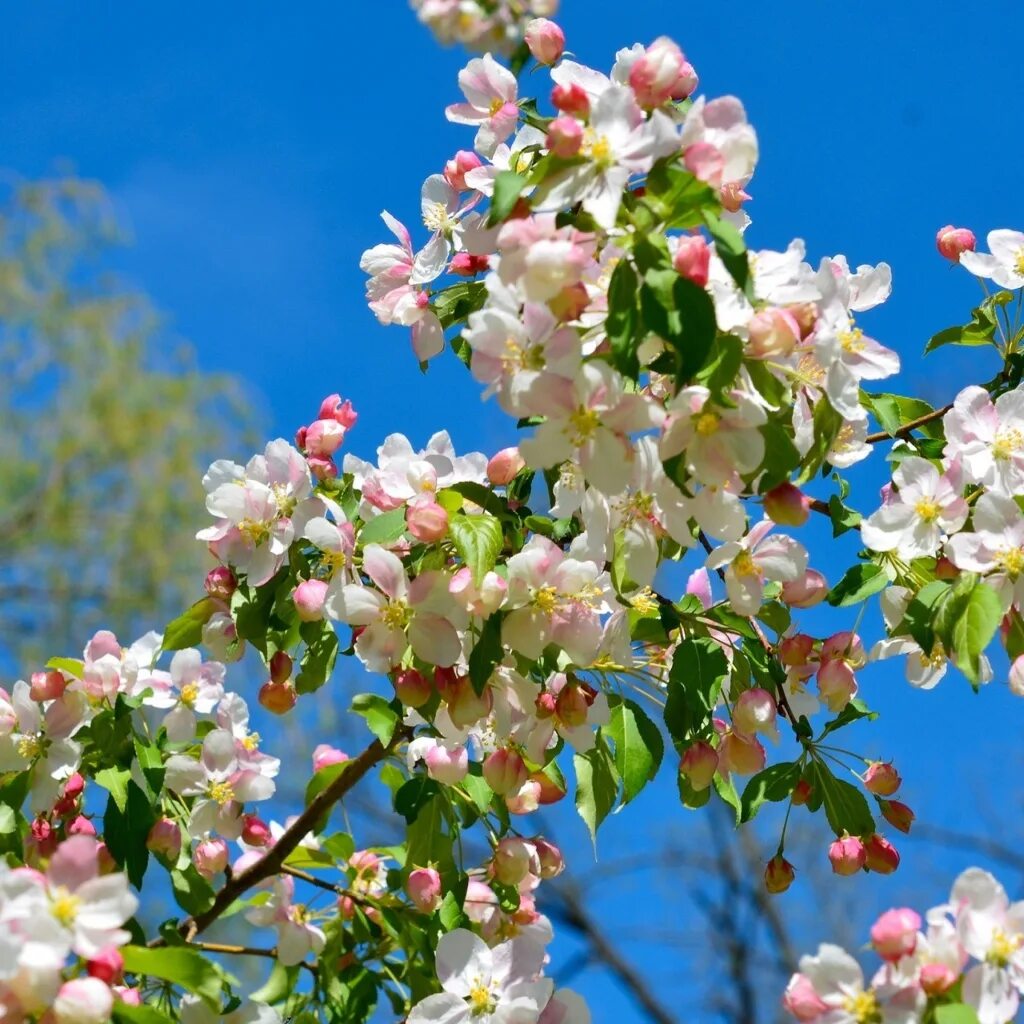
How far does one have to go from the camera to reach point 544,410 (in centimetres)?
142

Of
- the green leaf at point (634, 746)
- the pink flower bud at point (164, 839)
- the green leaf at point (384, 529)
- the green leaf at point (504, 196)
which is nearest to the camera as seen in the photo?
the green leaf at point (504, 196)

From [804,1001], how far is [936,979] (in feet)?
0.40

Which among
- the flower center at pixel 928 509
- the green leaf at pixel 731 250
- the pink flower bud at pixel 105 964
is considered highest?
the flower center at pixel 928 509

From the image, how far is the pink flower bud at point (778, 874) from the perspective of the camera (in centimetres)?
189

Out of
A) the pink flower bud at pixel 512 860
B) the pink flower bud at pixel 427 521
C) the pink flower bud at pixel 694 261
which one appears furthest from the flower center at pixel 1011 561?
the pink flower bud at pixel 512 860

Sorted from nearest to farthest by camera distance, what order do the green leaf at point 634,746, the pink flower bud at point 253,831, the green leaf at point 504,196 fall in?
the green leaf at point 504,196 < the green leaf at point 634,746 < the pink flower bud at point 253,831

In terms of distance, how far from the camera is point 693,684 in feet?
5.37

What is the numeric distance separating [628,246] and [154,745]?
3.12 feet

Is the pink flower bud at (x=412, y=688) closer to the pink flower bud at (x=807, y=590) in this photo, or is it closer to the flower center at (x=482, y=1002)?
the flower center at (x=482, y=1002)

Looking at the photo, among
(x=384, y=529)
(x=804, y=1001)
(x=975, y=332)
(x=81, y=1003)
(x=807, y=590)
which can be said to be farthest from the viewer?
(x=975, y=332)

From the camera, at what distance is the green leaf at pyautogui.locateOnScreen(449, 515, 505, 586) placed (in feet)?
4.94

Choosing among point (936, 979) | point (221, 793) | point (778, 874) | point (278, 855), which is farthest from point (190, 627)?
point (936, 979)

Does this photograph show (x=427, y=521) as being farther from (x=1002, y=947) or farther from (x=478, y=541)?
(x=1002, y=947)

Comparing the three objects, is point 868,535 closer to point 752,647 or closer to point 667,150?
point 752,647
